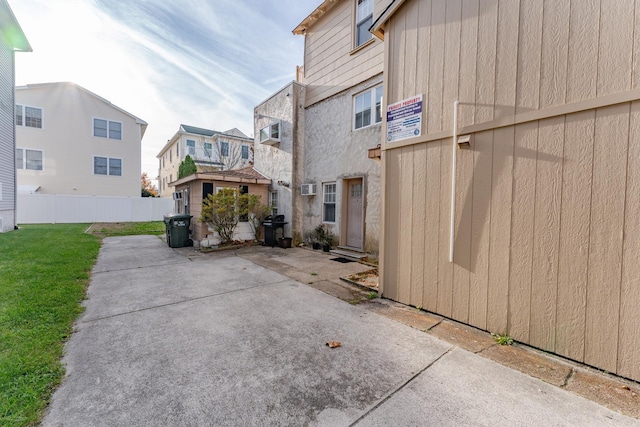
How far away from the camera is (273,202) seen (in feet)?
33.9

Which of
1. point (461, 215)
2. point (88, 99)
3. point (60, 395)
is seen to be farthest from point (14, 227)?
point (461, 215)

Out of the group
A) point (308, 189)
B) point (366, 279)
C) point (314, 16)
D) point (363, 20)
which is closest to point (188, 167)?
point (308, 189)

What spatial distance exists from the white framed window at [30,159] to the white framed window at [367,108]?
67.7 feet

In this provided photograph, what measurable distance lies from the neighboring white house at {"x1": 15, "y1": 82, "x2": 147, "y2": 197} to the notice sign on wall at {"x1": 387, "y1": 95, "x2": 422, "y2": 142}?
21348 mm

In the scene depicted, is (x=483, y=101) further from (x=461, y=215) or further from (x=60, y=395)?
(x=60, y=395)

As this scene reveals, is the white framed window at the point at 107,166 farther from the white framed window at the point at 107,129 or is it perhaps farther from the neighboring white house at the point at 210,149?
the neighboring white house at the point at 210,149

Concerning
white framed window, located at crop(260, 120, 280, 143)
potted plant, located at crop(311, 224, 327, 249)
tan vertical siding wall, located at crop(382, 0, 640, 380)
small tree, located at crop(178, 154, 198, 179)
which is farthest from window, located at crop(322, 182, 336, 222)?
small tree, located at crop(178, 154, 198, 179)

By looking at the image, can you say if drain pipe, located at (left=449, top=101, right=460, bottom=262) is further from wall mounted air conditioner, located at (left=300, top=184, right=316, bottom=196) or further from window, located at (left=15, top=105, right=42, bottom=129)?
window, located at (left=15, top=105, right=42, bottom=129)

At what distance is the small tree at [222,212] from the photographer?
843 centimetres

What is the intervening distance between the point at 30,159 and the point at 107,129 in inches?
178

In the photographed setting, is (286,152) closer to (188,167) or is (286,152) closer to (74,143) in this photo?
(188,167)

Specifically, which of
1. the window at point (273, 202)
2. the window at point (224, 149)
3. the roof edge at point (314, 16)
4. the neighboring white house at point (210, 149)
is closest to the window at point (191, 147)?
the neighboring white house at point (210, 149)

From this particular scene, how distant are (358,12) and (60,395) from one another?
9.70 m

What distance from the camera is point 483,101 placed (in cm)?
308
